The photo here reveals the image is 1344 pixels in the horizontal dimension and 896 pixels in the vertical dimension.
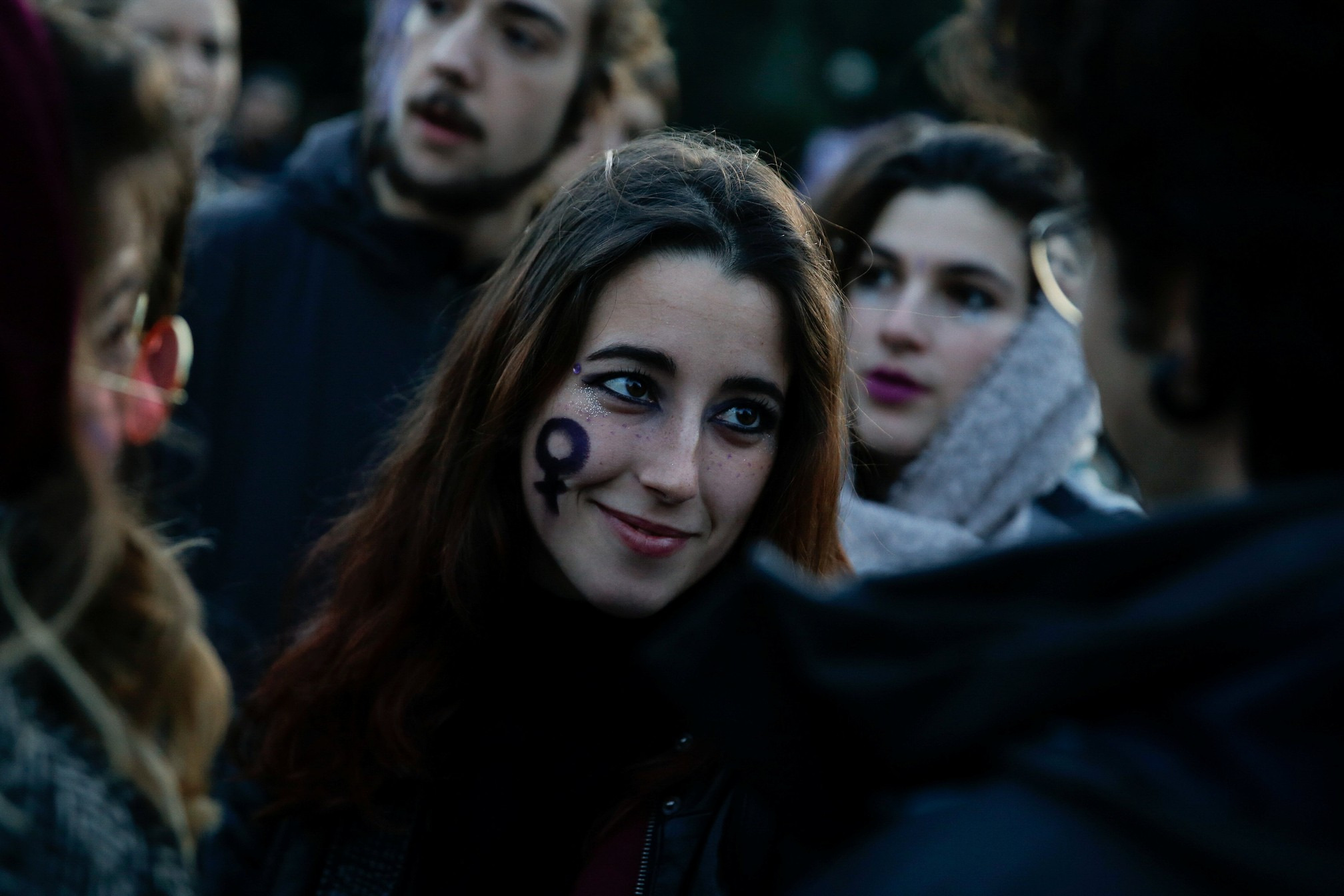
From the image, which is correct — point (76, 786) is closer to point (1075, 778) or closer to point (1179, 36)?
point (1075, 778)

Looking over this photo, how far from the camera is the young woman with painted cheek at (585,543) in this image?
1950 mm

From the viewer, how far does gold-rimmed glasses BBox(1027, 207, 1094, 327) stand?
1369mm

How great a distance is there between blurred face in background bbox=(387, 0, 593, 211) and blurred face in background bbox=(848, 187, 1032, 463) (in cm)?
101

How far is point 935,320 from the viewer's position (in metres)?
3.15

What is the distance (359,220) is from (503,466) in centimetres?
127

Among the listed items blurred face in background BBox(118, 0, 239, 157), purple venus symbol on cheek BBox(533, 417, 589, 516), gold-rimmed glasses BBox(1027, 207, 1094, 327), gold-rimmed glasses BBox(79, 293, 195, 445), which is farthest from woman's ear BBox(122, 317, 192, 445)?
blurred face in background BBox(118, 0, 239, 157)

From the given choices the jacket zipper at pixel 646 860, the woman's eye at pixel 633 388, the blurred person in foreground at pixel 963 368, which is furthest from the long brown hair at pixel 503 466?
the blurred person in foreground at pixel 963 368

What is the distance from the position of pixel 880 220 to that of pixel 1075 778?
2563 millimetres

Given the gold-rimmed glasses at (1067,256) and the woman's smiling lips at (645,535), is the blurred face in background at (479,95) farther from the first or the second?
the gold-rimmed glasses at (1067,256)

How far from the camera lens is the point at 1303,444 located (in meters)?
1.08

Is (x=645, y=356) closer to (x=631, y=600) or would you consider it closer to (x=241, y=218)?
(x=631, y=600)

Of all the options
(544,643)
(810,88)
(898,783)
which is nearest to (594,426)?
(544,643)

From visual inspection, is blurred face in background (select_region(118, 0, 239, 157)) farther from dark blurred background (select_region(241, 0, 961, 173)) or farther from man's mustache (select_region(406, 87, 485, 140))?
dark blurred background (select_region(241, 0, 961, 173))

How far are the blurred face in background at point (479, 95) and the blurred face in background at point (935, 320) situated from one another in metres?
1.01
